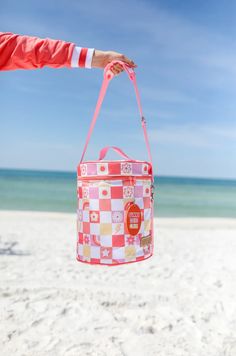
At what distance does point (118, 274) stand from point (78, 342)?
1.99 meters

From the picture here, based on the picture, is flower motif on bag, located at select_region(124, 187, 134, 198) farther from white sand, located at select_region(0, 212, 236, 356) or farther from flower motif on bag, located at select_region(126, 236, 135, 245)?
white sand, located at select_region(0, 212, 236, 356)

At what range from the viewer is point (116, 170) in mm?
2074

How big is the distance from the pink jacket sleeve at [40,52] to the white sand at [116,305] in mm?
2316

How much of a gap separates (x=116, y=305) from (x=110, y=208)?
2.62 metres

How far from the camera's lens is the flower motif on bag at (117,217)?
2068 millimetres

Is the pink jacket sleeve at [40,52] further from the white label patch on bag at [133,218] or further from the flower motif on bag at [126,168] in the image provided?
the white label patch on bag at [133,218]

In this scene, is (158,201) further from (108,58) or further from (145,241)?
(108,58)

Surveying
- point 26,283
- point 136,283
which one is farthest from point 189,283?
point 26,283

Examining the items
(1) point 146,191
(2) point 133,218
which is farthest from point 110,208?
(1) point 146,191

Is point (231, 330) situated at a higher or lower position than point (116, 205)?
lower

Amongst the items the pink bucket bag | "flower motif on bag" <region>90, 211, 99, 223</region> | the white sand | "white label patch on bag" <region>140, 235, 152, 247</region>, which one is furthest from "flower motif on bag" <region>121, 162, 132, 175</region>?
the white sand

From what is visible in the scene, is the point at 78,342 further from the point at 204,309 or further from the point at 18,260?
the point at 18,260

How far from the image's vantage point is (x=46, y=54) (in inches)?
74.4

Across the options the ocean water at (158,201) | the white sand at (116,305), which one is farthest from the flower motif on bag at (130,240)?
the ocean water at (158,201)
